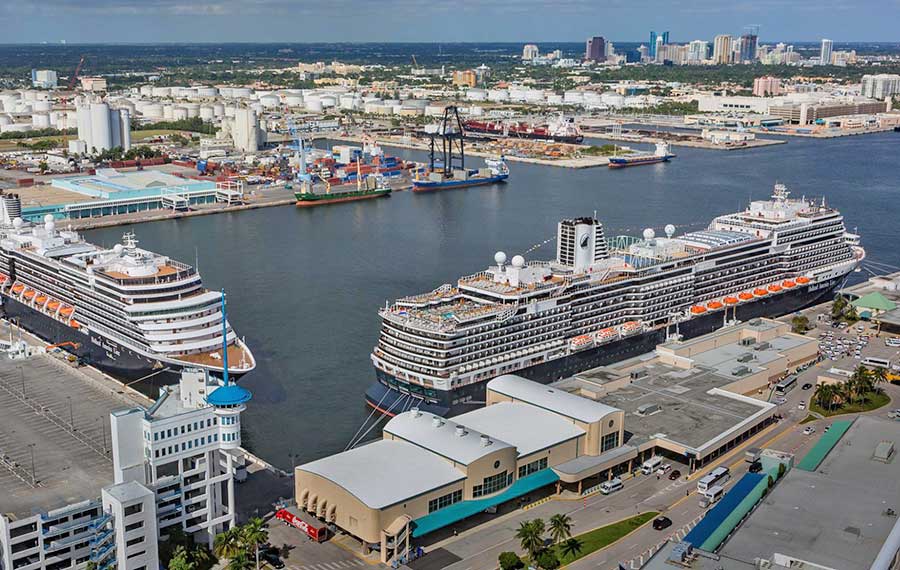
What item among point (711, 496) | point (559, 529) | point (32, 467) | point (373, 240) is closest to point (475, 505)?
point (559, 529)

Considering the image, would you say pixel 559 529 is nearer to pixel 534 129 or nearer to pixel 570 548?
pixel 570 548

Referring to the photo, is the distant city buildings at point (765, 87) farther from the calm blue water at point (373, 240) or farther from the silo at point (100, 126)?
the silo at point (100, 126)

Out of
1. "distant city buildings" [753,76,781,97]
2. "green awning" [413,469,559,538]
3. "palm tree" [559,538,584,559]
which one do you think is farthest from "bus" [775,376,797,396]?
"distant city buildings" [753,76,781,97]

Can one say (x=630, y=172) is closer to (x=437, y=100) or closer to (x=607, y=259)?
(x=607, y=259)

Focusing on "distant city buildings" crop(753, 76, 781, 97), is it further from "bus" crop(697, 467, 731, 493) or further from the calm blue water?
"bus" crop(697, 467, 731, 493)

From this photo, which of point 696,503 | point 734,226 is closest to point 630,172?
point 734,226
